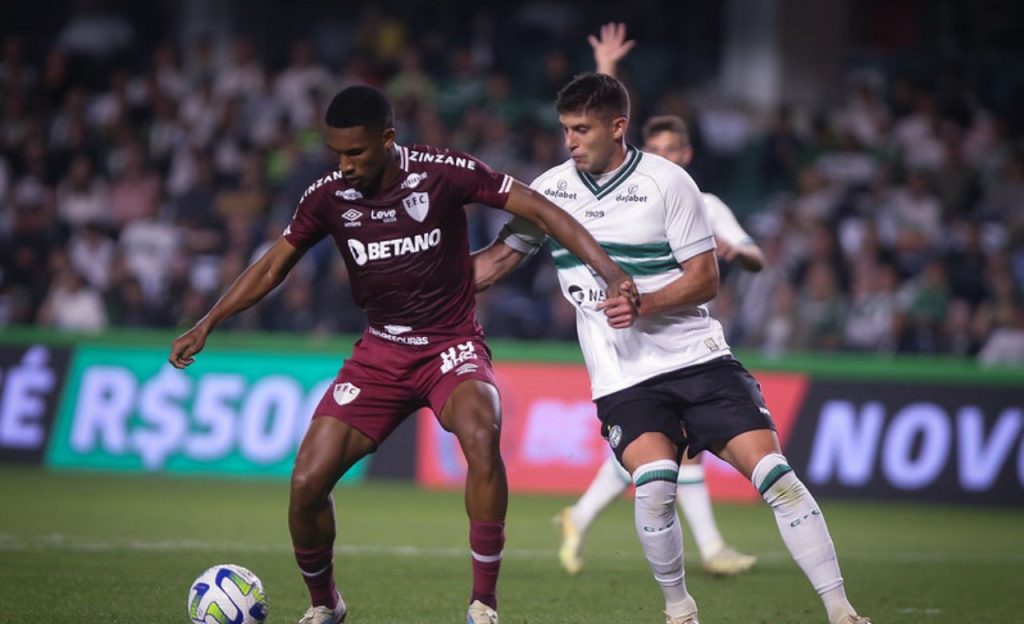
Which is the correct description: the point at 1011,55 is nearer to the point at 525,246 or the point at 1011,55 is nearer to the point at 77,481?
the point at 77,481

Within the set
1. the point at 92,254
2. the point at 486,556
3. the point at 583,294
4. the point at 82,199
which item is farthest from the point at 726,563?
the point at 82,199

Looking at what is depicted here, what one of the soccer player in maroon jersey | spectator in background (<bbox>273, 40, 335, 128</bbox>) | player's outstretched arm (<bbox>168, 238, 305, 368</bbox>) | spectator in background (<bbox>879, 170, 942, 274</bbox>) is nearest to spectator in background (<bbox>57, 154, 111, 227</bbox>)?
spectator in background (<bbox>273, 40, 335, 128</bbox>)

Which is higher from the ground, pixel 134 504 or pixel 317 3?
pixel 317 3

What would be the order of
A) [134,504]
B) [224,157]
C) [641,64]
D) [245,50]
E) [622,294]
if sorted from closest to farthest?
[622,294]
[134,504]
[224,157]
[245,50]
[641,64]

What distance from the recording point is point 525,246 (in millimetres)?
6816

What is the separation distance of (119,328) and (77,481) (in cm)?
301

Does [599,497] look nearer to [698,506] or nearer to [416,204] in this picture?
[698,506]

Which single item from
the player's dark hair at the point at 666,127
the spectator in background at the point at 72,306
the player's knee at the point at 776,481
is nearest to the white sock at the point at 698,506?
the player's dark hair at the point at 666,127

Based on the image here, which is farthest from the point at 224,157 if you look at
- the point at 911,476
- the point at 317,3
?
the point at 911,476

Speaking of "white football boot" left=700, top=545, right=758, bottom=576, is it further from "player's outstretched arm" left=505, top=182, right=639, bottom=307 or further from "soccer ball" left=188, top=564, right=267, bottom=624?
"soccer ball" left=188, top=564, right=267, bottom=624

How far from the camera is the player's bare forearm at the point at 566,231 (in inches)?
241

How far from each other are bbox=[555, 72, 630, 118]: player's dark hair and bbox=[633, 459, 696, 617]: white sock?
4.95ft

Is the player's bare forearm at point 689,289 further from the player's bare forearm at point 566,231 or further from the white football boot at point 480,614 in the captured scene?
the white football boot at point 480,614

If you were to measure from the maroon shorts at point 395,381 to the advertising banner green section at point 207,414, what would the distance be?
7.38 m
